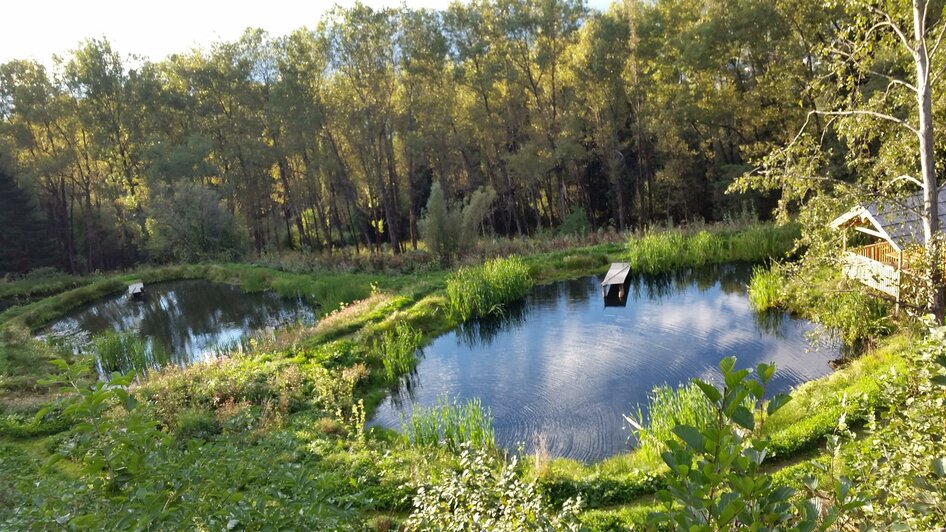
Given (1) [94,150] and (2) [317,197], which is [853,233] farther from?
(1) [94,150]

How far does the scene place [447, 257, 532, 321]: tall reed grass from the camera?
50.8ft

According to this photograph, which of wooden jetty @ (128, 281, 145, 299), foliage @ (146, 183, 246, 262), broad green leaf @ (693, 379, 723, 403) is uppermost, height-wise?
foliage @ (146, 183, 246, 262)

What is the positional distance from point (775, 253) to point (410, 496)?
1661cm

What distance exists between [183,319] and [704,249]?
19471mm

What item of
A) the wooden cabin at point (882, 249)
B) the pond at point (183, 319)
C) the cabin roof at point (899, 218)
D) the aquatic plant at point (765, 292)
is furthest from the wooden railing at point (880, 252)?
the pond at point (183, 319)

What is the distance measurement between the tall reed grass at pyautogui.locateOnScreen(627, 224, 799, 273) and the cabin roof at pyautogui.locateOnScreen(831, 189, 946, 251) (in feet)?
16.9

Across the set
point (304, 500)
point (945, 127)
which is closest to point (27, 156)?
point (304, 500)

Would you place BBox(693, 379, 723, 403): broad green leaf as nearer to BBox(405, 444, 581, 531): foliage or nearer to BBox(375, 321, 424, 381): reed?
BBox(405, 444, 581, 531): foliage

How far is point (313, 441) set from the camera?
7.98 m

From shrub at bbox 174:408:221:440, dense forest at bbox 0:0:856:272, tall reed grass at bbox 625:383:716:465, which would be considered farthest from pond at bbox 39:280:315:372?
tall reed grass at bbox 625:383:716:465

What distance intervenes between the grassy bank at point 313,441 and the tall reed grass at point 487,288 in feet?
0.52

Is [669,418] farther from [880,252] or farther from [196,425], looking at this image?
[880,252]

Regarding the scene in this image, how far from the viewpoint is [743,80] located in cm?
2572

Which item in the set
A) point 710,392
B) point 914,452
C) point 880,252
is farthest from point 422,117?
point 710,392
